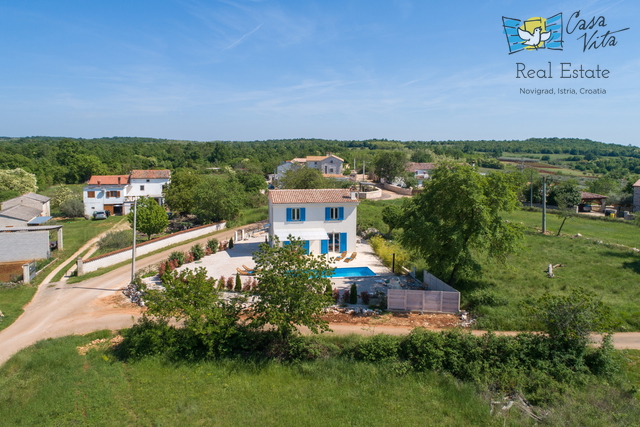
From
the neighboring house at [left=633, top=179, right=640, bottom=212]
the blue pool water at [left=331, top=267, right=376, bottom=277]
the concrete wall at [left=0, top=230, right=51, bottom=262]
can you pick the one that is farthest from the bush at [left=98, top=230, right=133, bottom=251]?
the neighboring house at [left=633, top=179, right=640, bottom=212]

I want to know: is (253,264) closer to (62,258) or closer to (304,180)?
(62,258)

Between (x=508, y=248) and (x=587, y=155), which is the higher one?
(x=587, y=155)

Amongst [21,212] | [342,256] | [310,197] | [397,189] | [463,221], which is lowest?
[342,256]

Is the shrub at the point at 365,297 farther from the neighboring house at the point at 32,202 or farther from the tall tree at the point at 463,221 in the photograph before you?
the neighboring house at the point at 32,202

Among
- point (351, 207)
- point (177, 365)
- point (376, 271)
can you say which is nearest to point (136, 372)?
point (177, 365)

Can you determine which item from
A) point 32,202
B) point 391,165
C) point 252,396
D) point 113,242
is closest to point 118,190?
point 32,202

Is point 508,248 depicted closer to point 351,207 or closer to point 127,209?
point 351,207

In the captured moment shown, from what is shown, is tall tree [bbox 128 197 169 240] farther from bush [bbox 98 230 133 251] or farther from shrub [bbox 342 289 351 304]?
shrub [bbox 342 289 351 304]
